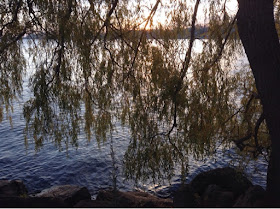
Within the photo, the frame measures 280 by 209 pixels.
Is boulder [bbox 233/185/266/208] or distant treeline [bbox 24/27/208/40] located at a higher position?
distant treeline [bbox 24/27/208/40]

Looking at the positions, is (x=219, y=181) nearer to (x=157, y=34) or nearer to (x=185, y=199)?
(x=185, y=199)

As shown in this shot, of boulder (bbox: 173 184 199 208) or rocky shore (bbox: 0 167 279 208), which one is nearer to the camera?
rocky shore (bbox: 0 167 279 208)

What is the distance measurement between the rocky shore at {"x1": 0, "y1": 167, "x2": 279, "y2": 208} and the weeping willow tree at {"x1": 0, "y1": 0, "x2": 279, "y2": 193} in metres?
0.72

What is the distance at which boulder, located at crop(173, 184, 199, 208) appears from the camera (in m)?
5.03

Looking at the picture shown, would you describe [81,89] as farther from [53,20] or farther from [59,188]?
[59,188]

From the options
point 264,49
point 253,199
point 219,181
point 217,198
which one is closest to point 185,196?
point 217,198

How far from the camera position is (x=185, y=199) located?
508 centimetres

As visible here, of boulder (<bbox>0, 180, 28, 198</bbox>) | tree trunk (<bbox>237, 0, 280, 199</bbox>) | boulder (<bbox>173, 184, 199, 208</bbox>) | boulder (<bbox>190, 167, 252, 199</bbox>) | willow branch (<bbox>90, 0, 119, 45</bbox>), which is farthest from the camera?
boulder (<bbox>0, 180, 28, 198</bbox>)

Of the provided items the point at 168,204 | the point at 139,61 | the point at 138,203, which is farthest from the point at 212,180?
the point at 139,61

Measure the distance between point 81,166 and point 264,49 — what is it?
6568 millimetres

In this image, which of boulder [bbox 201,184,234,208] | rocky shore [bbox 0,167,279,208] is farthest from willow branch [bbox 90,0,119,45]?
boulder [bbox 201,184,234,208]

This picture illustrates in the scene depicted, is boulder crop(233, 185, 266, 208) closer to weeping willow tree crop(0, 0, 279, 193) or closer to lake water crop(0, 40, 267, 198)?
weeping willow tree crop(0, 0, 279, 193)

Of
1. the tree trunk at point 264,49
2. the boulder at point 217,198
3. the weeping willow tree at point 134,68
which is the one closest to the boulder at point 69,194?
the weeping willow tree at point 134,68

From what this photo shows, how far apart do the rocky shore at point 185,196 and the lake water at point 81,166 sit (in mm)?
1200
